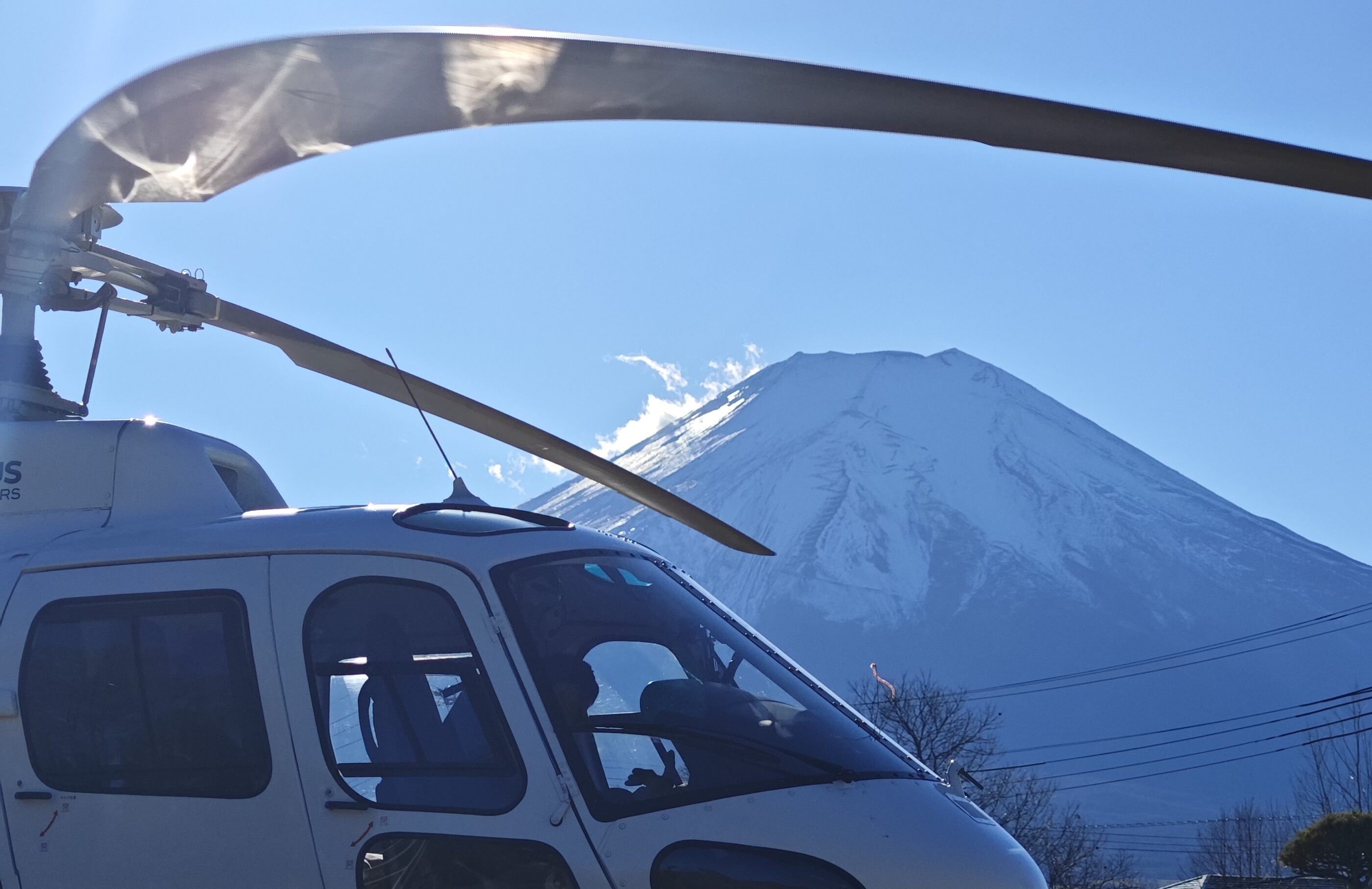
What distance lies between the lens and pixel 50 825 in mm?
4543

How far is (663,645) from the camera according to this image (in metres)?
4.57

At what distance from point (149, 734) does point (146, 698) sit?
14cm

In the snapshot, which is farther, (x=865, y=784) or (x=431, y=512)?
(x=431, y=512)

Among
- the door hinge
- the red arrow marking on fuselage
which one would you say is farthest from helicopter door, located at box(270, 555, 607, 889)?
the red arrow marking on fuselage

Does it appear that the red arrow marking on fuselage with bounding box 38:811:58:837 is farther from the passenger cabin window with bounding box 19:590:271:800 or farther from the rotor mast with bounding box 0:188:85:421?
the rotor mast with bounding box 0:188:85:421

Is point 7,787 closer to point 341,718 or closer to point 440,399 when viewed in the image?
point 341,718

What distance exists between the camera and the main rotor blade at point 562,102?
284cm

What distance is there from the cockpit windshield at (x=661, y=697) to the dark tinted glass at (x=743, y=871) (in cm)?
17

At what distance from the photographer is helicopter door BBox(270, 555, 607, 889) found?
13.2 ft

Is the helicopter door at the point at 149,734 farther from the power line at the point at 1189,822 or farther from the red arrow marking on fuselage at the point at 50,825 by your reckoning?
the power line at the point at 1189,822

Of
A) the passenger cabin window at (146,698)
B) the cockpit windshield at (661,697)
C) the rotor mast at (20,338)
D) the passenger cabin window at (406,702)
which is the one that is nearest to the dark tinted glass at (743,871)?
the cockpit windshield at (661,697)

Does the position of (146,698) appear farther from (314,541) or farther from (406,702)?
(406,702)

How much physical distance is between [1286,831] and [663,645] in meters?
134

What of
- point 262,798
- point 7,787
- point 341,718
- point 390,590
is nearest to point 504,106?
point 390,590
